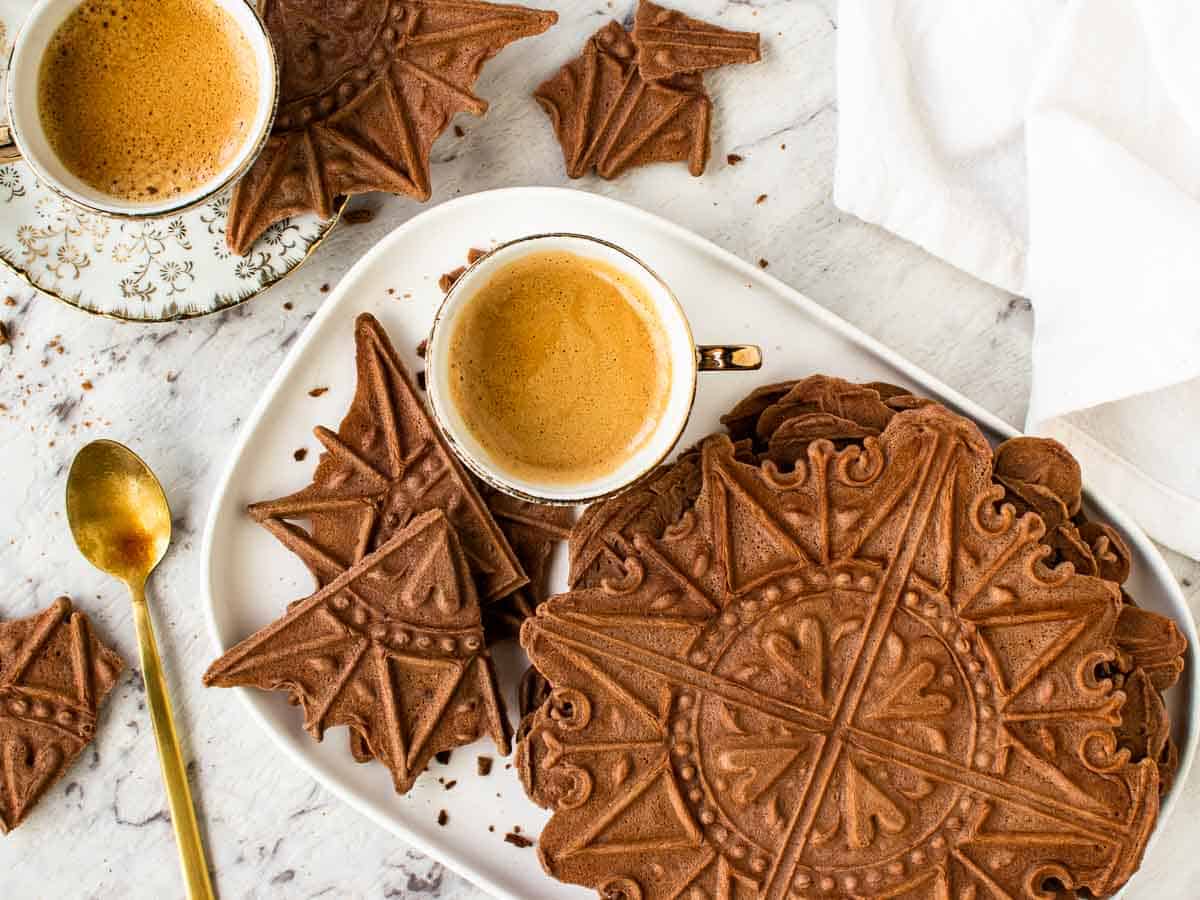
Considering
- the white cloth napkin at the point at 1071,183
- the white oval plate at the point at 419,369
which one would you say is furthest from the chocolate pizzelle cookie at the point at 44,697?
the white cloth napkin at the point at 1071,183

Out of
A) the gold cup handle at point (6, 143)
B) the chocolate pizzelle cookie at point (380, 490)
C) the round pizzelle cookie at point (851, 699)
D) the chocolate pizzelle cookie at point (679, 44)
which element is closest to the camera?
the round pizzelle cookie at point (851, 699)

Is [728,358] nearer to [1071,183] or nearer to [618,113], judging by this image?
[618,113]

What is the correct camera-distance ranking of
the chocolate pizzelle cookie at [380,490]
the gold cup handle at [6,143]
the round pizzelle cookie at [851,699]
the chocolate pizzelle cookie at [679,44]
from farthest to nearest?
the chocolate pizzelle cookie at [679,44], the chocolate pizzelle cookie at [380,490], the gold cup handle at [6,143], the round pizzelle cookie at [851,699]

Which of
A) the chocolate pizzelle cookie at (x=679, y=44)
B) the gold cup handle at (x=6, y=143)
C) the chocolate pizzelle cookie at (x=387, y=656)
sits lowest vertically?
the chocolate pizzelle cookie at (x=387, y=656)

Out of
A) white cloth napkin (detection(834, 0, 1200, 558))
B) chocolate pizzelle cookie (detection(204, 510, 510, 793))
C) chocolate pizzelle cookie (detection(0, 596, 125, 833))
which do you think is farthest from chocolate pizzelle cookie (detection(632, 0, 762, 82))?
chocolate pizzelle cookie (detection(0, 596, 125, 833))

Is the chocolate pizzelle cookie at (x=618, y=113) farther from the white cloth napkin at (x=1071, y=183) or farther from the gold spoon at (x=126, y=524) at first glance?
the gold spoon at (x=126, y=524)

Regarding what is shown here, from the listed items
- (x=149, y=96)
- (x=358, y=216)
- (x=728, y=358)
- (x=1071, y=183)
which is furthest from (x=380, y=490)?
(x=1071, y=183)

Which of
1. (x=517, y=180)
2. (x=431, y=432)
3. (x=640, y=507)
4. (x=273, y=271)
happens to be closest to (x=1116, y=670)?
(x=640, y=507)
